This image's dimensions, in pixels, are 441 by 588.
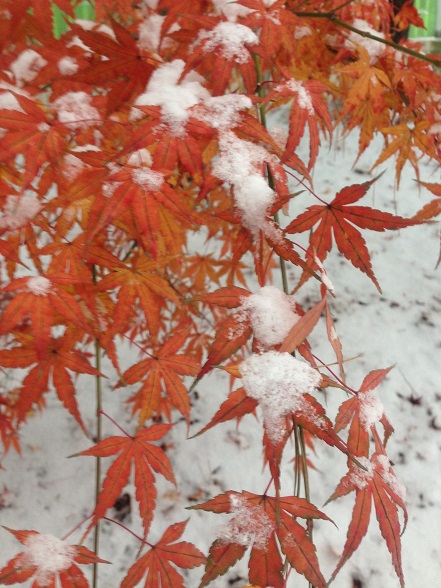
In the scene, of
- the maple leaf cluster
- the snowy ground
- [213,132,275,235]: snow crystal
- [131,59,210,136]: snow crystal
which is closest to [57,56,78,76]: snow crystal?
the maple leaf cluster

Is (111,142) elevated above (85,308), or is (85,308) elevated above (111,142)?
(111,142)

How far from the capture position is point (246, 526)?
2.01 feet

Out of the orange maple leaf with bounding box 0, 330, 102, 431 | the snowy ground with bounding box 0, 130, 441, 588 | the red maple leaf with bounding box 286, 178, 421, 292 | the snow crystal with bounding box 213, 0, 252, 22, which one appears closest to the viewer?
the red maple leaf with bounding box 286, 178, 421, 292

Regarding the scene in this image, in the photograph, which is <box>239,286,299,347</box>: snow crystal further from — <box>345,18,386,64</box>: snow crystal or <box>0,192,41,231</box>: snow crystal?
<box>345,18,386,64</box>: snow crystal

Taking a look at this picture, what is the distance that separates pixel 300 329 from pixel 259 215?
17 centimetres

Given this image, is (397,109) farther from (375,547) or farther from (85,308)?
(375,547)

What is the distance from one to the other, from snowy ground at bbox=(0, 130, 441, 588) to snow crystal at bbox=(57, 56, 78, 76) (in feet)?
3.37

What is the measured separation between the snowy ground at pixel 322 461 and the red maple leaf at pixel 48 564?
571mm

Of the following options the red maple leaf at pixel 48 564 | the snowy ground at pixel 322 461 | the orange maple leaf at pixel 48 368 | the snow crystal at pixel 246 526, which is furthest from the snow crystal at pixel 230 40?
the snowy ground at pixel 322 461

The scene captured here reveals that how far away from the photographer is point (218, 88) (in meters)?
0.68

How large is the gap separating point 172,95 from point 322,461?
1.24 m

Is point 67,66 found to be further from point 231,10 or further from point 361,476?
point 361,476

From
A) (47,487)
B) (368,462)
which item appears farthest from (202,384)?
(368,462)

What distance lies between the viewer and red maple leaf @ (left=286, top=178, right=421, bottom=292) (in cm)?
62
